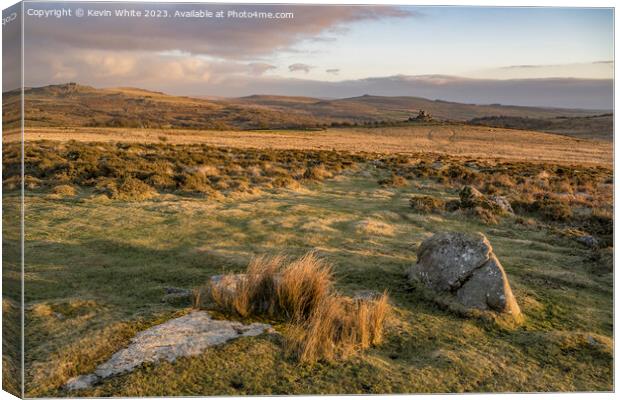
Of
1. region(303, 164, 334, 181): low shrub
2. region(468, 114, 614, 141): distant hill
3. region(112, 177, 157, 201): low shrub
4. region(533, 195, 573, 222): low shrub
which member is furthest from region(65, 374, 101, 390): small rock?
region(468, 114, 614, 141): distant hill

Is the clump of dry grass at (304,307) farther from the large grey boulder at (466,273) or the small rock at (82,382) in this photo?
the small rock at (82,382)

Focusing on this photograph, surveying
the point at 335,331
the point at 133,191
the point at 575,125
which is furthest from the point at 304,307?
the point at 575,125

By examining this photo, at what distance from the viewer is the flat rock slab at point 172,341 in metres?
4.41

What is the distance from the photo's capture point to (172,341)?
475cm

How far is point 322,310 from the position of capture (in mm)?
5113

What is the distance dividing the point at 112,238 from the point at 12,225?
14.1 ft

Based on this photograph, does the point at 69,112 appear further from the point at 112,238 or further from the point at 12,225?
the point at 12,225

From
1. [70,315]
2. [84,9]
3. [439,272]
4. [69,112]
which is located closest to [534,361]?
[439,272]

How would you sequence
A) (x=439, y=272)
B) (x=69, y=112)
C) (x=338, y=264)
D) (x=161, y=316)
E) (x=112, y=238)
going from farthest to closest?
1. (x=69, y=112)
2. (x=112, y=238)
3. (x=338, y=264)
4. (x=439, y=272)
5. (x=161, y=316)

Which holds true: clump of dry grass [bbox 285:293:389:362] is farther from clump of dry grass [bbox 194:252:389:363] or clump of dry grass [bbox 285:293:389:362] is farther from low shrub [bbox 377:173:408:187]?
low shrub [bbox 377:173:408:187]

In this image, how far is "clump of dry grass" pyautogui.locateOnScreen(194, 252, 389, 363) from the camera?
4871 mm

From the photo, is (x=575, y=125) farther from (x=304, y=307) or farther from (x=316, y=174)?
(x=304, y=307)

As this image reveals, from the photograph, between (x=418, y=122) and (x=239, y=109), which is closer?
(x=239, y=109)

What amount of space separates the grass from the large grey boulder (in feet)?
0.91
